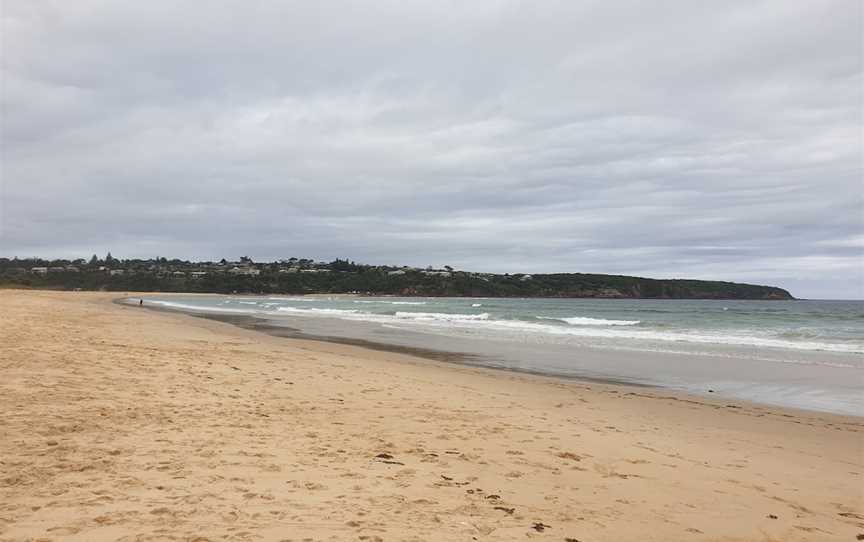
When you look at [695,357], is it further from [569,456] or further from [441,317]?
[441,317]

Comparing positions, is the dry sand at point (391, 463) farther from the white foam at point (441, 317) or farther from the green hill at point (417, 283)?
the green hill at point (417, 283)

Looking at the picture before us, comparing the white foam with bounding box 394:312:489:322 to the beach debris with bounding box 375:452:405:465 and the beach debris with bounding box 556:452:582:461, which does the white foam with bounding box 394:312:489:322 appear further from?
the beach debris with bounding box 375:452:405:465

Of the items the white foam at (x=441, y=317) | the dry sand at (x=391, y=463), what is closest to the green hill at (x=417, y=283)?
the white foam at (x=441, y=317)

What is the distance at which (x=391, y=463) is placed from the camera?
5.34m

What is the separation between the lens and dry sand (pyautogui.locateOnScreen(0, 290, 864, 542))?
12.8 feet

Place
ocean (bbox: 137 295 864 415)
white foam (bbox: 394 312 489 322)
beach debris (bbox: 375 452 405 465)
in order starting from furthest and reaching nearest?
white foam (bbox: 394 312 489 322), ocean (bbox: 137 295 864 415), beach debris (bbox: 375 452 405 465)

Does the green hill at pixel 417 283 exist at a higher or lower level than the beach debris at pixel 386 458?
higher

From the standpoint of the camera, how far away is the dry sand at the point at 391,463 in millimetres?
3912

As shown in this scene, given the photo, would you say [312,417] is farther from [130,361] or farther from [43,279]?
[43,279]

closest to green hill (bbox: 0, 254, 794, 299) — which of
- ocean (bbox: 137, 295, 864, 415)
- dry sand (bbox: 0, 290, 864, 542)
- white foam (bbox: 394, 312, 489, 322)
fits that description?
white foam (bbox: 394, 312, 489, 322)

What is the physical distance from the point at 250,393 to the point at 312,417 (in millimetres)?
1826

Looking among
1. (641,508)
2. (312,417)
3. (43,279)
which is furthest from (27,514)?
(43,279)

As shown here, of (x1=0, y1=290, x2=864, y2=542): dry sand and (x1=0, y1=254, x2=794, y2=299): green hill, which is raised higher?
(x1=0, y1=254, x2=794, y2=299): green hill

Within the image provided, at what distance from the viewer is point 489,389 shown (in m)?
10.8
